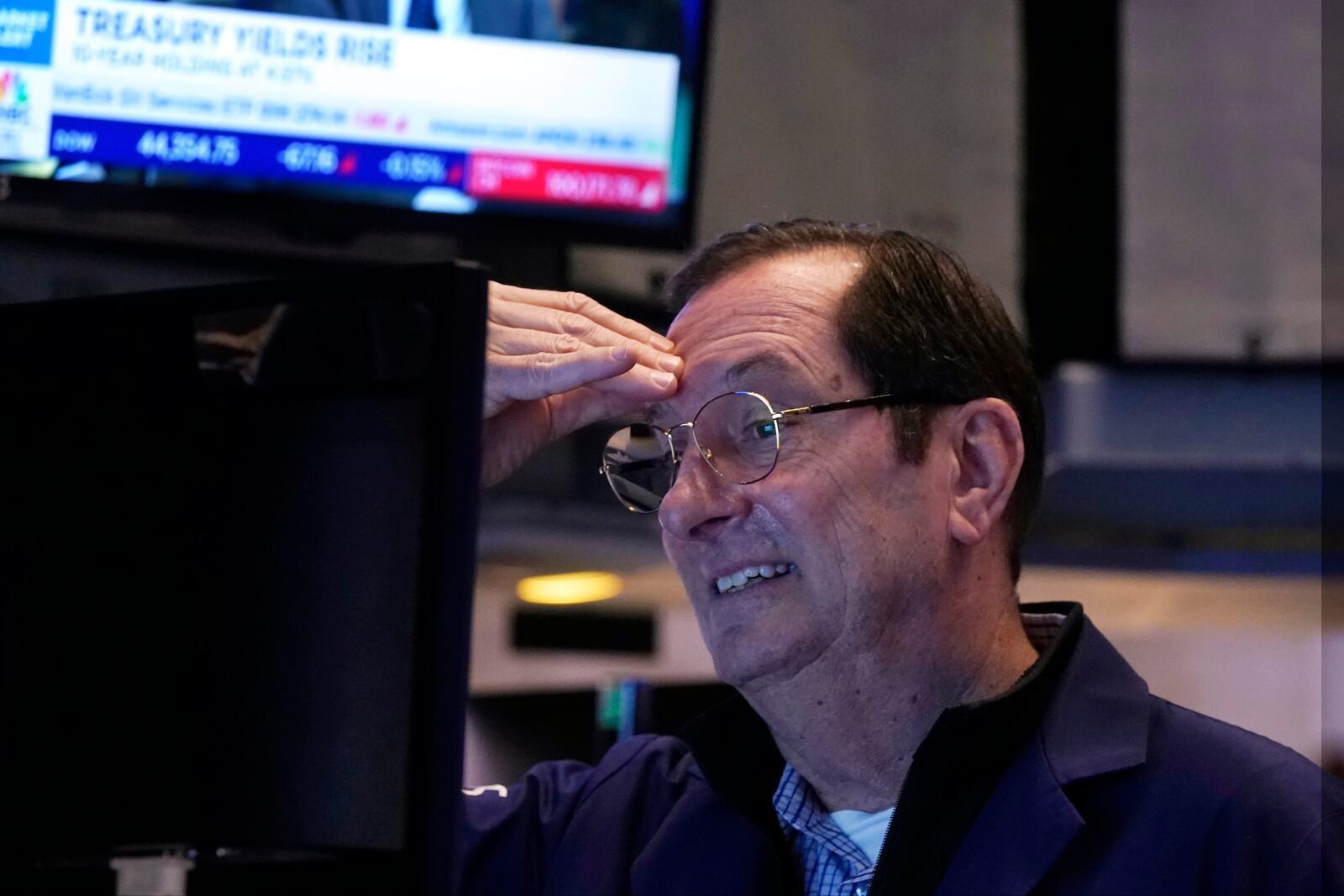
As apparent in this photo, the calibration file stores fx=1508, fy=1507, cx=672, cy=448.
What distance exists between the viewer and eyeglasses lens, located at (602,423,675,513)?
167 centimetres

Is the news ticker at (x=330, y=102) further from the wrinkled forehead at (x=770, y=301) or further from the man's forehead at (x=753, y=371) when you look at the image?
the man's forehead at (x=753, y=371)

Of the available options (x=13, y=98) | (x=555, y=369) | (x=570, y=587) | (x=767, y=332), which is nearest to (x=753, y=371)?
(x=767, y=332)

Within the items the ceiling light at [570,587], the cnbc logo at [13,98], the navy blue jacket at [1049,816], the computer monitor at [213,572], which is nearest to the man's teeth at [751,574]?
the navy blue jacket at [1049,816]

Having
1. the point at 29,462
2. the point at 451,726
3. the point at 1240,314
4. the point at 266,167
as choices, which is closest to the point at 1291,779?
the point at 451,726

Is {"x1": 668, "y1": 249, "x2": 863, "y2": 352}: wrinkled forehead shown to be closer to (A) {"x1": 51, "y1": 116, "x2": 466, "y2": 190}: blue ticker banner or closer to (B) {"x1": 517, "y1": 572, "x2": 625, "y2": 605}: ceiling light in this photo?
(A) {"x1": 51, "y1": 116, "x2": 466, "y2": 190}: blue ticker banner

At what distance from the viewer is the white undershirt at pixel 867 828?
1.60 meters

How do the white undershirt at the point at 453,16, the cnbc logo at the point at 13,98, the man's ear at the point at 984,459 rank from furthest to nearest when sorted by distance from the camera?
the white undershirt at the point at 453,16
the cnbc logo at the point at 13,98
the man's ear at the point at 984,459

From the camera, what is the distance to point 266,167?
2168mm

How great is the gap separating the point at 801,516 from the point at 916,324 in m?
0.27

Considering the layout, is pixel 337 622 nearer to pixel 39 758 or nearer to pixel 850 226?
pixel 39 758

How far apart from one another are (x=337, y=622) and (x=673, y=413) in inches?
26.7

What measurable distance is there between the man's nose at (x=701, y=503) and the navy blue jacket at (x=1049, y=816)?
0.28 meters

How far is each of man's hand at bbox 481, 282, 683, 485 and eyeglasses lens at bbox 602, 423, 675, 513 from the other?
0.04 meters

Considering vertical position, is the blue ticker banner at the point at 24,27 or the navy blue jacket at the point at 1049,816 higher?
the blue ticker banner at the point at 24,27
